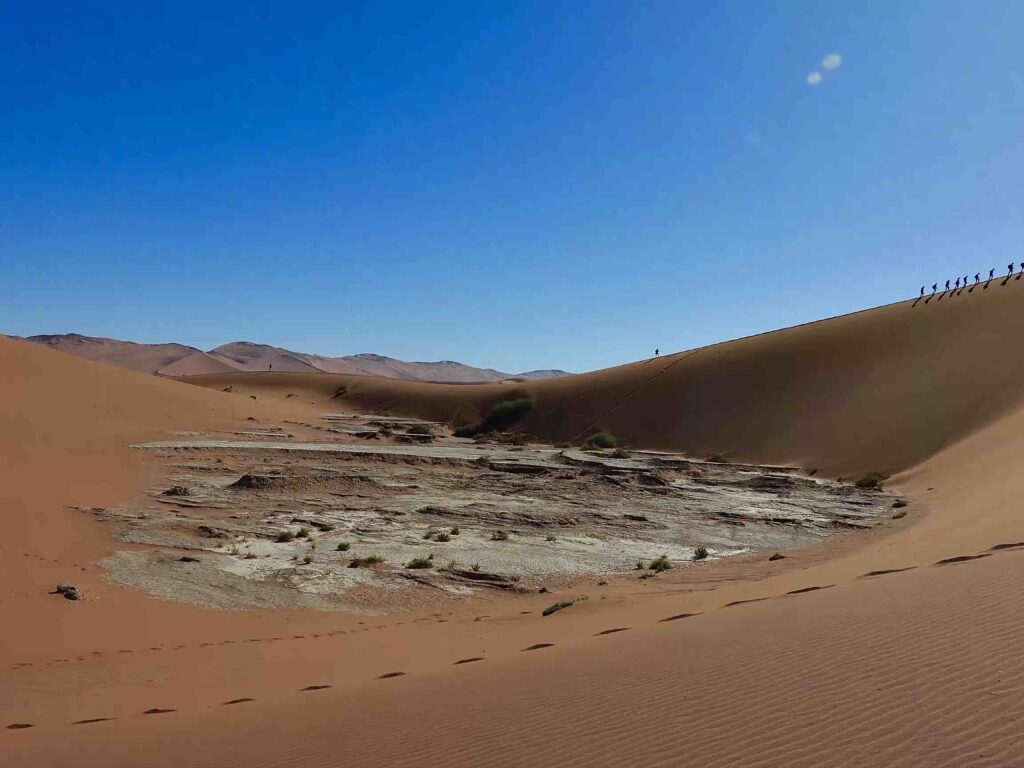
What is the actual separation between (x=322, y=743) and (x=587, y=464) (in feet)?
89.8

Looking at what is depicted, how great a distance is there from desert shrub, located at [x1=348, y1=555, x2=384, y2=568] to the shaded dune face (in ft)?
86.0

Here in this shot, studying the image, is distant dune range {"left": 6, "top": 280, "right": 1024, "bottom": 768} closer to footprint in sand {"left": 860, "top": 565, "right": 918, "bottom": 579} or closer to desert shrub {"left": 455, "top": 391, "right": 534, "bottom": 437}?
footprint in sand {"left": 860, "top": 565, "right": 918, "bottom": 579}

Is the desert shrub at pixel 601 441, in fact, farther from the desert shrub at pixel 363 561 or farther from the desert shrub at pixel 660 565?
the desert shrub at pixel 363 561

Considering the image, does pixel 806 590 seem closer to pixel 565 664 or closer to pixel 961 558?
pixel 961 558

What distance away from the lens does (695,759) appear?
4594 mm

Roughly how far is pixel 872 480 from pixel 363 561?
2283 centimetres

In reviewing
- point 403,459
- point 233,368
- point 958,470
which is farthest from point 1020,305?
point 233,368

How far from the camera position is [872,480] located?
29891 millimetres

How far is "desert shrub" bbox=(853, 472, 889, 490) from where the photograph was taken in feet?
96.3

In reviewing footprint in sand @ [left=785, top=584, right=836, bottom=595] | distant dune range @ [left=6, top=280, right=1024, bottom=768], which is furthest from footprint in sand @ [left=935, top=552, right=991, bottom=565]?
footprint in sand @ [left=785, top=584, right=836, bottom=595]

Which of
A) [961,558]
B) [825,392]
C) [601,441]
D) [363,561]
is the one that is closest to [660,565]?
[961,558]

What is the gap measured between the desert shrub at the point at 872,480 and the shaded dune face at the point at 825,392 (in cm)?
225

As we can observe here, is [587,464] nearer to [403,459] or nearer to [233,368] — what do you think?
[403,459]

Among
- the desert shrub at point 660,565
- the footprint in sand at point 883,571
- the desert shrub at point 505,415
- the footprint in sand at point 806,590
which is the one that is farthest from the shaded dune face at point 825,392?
the footprint in sand at point 806,590
